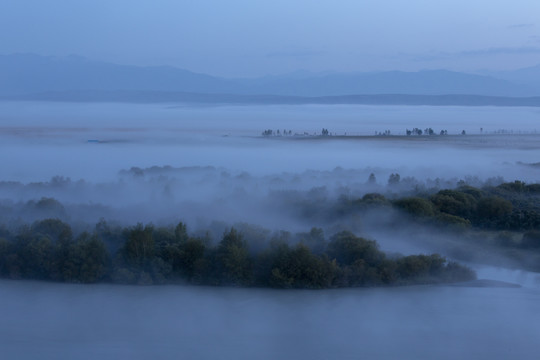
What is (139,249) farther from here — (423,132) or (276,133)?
(423,132)

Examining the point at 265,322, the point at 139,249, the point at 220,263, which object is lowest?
the point at 265,322

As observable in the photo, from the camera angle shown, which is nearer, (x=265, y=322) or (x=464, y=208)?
(x=265, y=322)

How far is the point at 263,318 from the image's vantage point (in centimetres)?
700

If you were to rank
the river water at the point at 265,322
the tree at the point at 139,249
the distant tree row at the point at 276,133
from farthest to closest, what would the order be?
the distant tree row at the point at 276,133
the tree at the point at 139,249
the river water at the point at 265,322

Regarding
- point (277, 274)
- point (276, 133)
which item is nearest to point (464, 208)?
point (277, 274)

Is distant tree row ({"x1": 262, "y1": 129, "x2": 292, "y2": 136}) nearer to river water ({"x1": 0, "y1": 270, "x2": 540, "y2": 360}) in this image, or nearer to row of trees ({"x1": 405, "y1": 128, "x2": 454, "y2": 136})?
row of trees ({"x1": 405, "y1": 128, "x2": 454, "y2": 136})

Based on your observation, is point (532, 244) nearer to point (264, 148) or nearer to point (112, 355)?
point (112, 355)

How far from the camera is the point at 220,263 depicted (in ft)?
26.7

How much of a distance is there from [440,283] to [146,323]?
404 centimetres

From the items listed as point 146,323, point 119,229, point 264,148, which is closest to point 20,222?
point 119,229

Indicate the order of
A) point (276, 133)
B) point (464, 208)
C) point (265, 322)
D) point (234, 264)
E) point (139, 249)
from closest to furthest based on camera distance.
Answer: point (265, 322) < point (234, 264) < point (139, 249) < point (464, 208) < point (276, 133)

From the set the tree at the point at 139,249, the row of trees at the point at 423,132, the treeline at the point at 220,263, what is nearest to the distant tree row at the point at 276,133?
the row of trees at the point at 423,132

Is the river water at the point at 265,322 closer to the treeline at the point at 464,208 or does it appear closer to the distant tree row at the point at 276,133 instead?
the treeline at the point at 464,208

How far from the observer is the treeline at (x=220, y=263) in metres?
7.91
